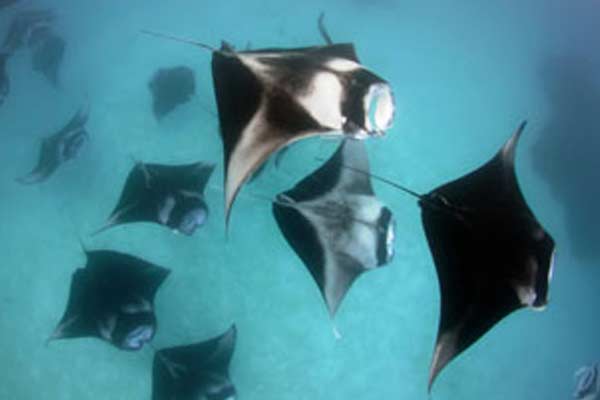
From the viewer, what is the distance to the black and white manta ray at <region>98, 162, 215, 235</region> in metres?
4.55

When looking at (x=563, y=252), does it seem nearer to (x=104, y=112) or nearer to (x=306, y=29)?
(x=306, y=29)

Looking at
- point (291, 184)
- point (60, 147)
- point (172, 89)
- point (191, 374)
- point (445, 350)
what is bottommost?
point (191, 374)

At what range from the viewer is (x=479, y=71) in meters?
6.70

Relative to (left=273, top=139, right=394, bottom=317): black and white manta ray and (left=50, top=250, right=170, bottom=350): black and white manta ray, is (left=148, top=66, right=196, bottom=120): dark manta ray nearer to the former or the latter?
(left=50, top=250, right=170, bottom=350): black and white manta ray

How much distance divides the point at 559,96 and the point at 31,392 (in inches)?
275

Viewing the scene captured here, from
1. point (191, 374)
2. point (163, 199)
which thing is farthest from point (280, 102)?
point (191, 374)

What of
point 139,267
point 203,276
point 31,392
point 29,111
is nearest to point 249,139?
point 139,267

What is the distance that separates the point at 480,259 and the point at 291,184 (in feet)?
9.81

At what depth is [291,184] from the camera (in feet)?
17.8

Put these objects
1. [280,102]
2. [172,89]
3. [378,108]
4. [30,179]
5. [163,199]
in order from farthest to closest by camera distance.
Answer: [30,179]
[172,89]
[163,199]
[378,108]
[280,102]

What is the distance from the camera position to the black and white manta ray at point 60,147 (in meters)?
5.82

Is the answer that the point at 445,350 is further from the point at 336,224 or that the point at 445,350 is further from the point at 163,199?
the point at 163,199

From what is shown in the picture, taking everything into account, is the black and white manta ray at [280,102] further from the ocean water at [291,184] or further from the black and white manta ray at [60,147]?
the black and white manta ray at [60,147]

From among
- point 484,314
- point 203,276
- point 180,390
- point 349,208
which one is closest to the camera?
point 484,314
